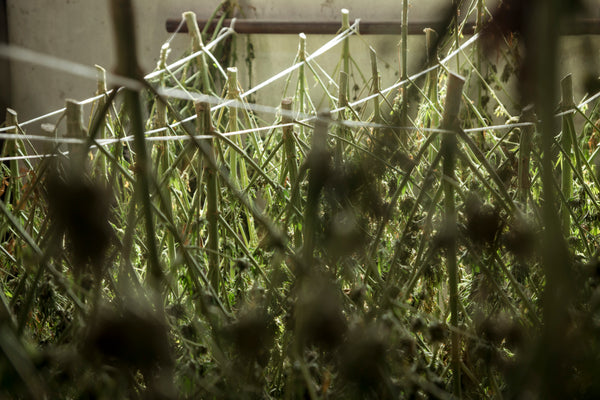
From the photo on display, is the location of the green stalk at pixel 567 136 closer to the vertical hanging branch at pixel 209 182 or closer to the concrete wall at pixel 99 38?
the vertical hanging branch at pixel 209 182

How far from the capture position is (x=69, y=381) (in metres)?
0.49

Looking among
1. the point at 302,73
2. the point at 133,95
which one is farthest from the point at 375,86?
the point at 133,95

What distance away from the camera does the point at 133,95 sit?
0.34 meters

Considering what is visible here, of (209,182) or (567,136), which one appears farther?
(567,136)

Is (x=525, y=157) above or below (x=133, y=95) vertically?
below

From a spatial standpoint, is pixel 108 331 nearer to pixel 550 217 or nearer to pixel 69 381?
pixel 69 381

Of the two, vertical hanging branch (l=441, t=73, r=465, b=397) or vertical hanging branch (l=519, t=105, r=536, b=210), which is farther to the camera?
vertical hanging branch (l=519, t=105, r=536, b=210)

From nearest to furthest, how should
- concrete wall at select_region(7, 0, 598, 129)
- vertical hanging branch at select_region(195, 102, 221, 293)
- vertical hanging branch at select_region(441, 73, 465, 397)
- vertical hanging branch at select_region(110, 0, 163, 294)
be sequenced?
vertical hanging branch at select_region(110, 0, 163, 294), vertical hanging branch at select_region(441, 73, 465, 397), vertical hanging branch at select_region(195, 102, 221, 293), concrete wall at select_region(7, 0, 598, 129)

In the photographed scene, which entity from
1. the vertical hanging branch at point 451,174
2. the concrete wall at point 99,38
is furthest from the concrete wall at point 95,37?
the vertical hanging branch at point 451,174

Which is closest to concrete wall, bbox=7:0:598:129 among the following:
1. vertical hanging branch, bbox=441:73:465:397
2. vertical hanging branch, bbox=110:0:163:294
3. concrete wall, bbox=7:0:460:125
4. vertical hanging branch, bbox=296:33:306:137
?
concrete wall, bbox=7:0:460:125

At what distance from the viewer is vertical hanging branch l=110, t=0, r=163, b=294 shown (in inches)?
11.7

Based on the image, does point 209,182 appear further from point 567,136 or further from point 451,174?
point 567,136

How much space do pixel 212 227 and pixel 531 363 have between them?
1.70ft

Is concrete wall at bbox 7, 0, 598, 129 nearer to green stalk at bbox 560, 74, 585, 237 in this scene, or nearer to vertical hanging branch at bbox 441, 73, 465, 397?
green stalk at bbox 560, 74, 585, 237
